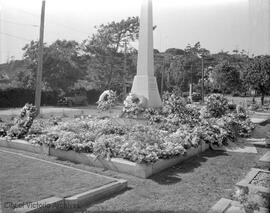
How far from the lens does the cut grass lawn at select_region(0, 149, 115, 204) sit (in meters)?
3.54

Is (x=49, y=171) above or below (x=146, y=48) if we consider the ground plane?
below

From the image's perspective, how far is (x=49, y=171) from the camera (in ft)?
15.2

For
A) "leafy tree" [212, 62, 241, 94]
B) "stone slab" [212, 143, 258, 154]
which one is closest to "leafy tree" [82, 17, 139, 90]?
"leafy tree" [212, 62, 241, 94]

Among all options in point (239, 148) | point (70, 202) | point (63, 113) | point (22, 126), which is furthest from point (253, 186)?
point (63, 113)

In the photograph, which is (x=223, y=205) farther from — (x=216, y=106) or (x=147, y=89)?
(x=216, y=106)

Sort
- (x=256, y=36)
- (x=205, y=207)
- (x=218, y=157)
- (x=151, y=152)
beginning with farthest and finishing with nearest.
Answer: (x=218, y=157) < (x=151, y=152) < (x=205, y=207) < (x=256, y=36)

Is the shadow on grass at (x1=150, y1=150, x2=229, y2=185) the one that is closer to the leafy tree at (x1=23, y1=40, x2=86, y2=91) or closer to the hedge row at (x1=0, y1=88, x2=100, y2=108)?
the hedge row at (x1=0, y1=88, x2=100, y2=108)

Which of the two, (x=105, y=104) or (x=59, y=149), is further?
(x=105, y=104)

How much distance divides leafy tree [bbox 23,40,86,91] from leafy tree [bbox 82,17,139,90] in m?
2.05

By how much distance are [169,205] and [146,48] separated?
277 inches

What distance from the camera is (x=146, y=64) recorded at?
9.82 metres

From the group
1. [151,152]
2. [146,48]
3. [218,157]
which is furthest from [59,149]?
[146,48]

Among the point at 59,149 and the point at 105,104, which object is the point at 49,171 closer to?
the point at 59,149

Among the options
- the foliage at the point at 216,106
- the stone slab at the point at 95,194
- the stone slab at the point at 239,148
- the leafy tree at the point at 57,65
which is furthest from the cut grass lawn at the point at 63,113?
the leafy tree at the point at 57,65
